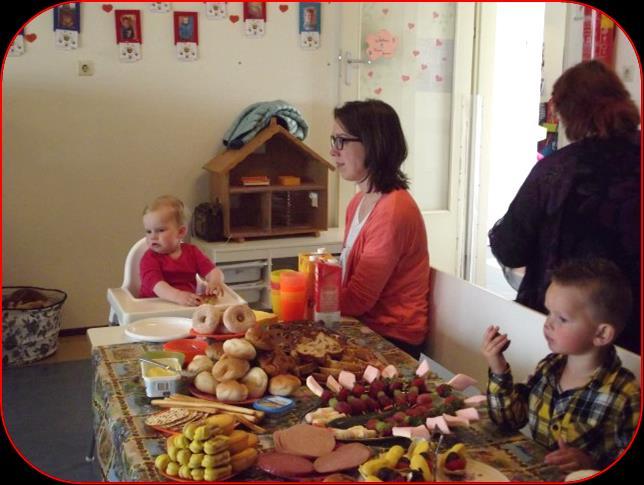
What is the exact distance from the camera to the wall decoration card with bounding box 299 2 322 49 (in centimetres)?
294

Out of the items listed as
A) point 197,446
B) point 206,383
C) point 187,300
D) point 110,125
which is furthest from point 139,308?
point 110,125

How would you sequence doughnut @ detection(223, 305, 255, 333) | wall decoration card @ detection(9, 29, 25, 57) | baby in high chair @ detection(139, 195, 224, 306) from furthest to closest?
wall decoration card @ detection(9, 29, 25, 57) → baby in high chair @ detection(139, 195, 224, 306) → doughnut @ detection(223, 305, 255, 333)

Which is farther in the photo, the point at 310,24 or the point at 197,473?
the point at 310,24

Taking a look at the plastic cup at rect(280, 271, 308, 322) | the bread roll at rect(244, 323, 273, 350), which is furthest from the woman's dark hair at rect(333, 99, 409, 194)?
the bread roll at rect(244, 323, 273, 350)

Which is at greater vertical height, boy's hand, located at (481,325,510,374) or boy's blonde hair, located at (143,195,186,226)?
boy's blonde hair, located at (143,195,186,226)

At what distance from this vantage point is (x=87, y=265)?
2822 millimetres

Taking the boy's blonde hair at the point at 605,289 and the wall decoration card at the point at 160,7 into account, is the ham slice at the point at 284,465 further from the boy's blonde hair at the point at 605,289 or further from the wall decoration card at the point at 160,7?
the wall decoration card at the point at 160,7

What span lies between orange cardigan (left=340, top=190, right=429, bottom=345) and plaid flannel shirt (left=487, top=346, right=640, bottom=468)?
1.74 feet

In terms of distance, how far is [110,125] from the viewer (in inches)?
110

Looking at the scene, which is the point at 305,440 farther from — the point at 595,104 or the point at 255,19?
the point at 255,19

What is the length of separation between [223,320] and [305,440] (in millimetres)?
416

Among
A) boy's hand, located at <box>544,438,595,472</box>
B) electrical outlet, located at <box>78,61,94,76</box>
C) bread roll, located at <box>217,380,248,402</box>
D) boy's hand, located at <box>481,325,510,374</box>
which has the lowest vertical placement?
boy's hand, located at <box>544,438,595,472</box>

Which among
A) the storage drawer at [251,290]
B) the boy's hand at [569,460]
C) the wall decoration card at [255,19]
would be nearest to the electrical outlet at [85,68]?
the wall decoration card at [255,19]

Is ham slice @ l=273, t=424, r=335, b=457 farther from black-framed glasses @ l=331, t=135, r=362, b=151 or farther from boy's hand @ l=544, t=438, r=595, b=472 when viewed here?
black-framed glasses @ l=331, t=135, r=362, b=151
